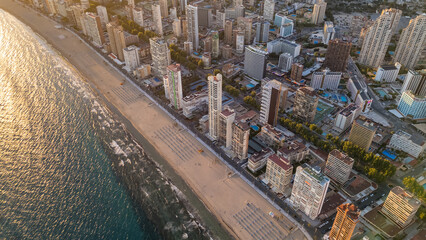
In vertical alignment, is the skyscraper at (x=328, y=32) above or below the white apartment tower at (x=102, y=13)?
below

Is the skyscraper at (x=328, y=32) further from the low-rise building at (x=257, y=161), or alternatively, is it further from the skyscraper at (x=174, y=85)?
the low-rise building at (x=257, y=161)

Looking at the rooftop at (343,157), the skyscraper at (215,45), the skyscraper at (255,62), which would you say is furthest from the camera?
the skyscraper at (215,45)

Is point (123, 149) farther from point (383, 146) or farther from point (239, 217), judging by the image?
point (383, 146)

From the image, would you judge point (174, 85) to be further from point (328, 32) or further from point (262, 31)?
point (328, 32)

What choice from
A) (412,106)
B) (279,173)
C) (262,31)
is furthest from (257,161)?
(262,31)

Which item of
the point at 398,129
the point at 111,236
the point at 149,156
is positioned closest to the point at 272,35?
the point at 398,129

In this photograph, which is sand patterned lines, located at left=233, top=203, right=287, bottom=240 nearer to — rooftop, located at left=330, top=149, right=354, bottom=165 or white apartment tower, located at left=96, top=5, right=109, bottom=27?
rooftop, located at left=330, top=149, right=354, bottom=165

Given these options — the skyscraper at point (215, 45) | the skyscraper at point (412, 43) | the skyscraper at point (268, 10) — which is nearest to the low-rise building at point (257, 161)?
the skyscraper at point (215, 45)
